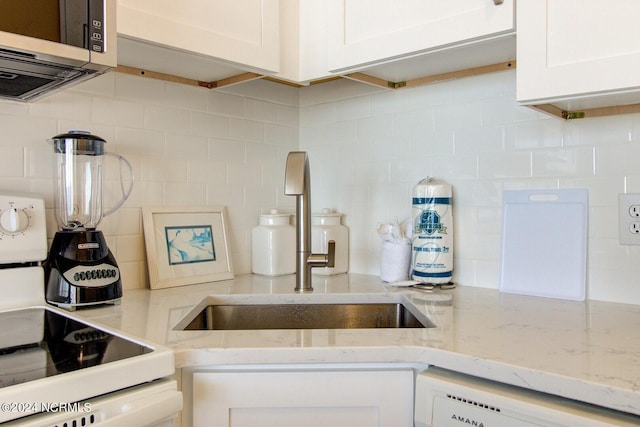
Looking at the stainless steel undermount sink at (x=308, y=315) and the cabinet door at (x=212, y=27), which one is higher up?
the cabinet door at (x=212, y=27)

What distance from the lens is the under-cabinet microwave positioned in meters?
0.93

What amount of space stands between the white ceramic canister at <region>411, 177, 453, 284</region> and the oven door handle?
2.88 ft

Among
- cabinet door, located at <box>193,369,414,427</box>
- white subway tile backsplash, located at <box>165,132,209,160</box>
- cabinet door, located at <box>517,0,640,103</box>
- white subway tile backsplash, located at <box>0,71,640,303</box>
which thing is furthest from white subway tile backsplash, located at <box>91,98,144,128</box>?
cabinet door, located at <box>517,0,640,103</box>

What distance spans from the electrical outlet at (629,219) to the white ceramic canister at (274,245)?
102 cm

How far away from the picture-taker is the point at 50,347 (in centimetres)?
92

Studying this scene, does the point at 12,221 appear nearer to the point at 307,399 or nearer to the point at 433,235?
the point at 307,399

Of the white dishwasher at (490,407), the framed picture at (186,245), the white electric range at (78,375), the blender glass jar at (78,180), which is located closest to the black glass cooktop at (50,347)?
the white electric range at (78,375)

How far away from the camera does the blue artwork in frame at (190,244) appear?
159cm

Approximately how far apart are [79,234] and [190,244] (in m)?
0.42

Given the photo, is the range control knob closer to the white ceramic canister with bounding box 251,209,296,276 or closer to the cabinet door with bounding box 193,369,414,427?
the cabinet door with bounding box 193,369,414,427

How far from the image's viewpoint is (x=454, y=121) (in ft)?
5.21

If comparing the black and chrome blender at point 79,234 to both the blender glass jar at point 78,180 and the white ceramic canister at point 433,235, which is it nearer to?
the blender glass jar at point 78,180

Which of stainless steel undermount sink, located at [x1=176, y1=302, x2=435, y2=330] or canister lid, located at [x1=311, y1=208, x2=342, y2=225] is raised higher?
canister lid, located at [x1=311, y1=208, x2=342, y2=225]

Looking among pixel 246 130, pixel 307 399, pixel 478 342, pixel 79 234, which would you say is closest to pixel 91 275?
pixel 79 234
